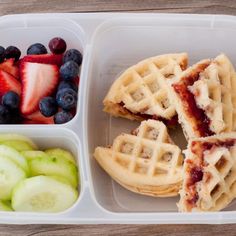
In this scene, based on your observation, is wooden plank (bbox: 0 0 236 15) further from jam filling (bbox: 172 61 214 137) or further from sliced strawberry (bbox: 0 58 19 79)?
jam filling (bbox: 172 61 214 137)

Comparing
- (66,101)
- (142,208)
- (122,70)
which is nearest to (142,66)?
(122,70)

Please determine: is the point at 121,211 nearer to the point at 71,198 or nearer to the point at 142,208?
the point at 142,208

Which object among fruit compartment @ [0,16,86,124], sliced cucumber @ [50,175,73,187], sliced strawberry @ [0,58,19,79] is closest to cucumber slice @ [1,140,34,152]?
sliced cucumber @ [50,175,73,187]

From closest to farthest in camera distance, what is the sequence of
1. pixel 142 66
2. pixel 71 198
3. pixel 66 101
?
pixel 71 198 < pixel 66 101 < pixel 142 66

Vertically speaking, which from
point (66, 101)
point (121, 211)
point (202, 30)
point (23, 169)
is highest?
point (202, 30)

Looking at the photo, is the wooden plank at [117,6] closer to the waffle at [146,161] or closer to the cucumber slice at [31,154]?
the waffle at [146,161]

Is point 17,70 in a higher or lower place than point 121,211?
higher

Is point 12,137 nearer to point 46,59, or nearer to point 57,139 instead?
point 57,139
